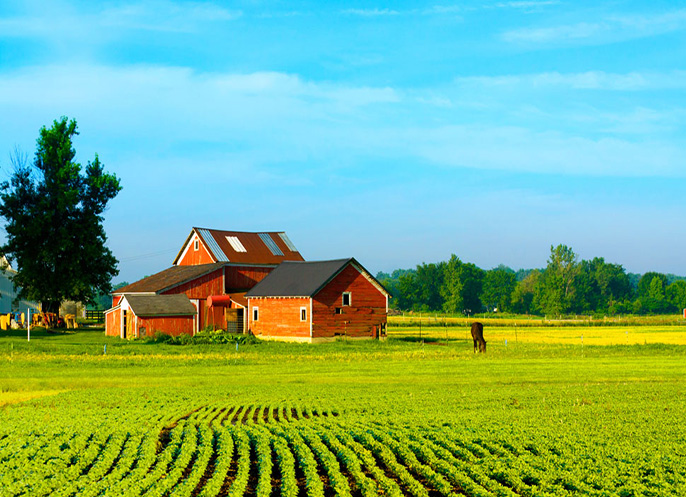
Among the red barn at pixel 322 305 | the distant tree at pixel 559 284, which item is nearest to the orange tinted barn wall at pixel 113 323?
the red barn at pixel 322 305

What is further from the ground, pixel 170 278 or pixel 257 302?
pixel 170 278

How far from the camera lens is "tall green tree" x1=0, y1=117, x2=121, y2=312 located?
68.4 meters

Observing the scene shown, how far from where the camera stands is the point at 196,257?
74.1 meters

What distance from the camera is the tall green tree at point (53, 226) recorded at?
68.4 m

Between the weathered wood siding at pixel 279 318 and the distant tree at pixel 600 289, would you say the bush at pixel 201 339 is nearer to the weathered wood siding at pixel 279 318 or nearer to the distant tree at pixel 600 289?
the weathered wood siding at pixel 279 318

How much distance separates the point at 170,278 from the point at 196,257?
670 centimetres

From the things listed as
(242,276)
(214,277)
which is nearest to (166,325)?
(214,277)

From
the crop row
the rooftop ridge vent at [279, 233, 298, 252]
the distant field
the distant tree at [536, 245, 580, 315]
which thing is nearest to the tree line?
the distant tree at [536, 245, 580, 315]

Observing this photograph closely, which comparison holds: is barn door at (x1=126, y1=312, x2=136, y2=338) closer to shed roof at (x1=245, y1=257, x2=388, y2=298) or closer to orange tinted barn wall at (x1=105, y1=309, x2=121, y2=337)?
orange tinted barn wall at (x1=105, y1=309, x2=121, y2=337)

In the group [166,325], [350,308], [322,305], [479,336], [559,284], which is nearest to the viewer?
[479,336]

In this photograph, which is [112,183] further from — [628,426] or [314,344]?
[628,426]

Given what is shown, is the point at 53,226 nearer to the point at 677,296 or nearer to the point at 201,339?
the point at 201,339

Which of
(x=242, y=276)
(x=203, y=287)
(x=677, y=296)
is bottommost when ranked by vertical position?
(x=677, y=296)

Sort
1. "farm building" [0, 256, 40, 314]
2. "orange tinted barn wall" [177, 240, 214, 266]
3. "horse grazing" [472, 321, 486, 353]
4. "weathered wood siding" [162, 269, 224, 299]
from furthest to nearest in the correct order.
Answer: "farm building" [0, 256, 40, 314] → "orange tinted barn wall" [177, 240, 214, 266] → "weathered wood siding" [162, 269, 224, 299] → "horse grazing" [472, 321, 486, 353]
